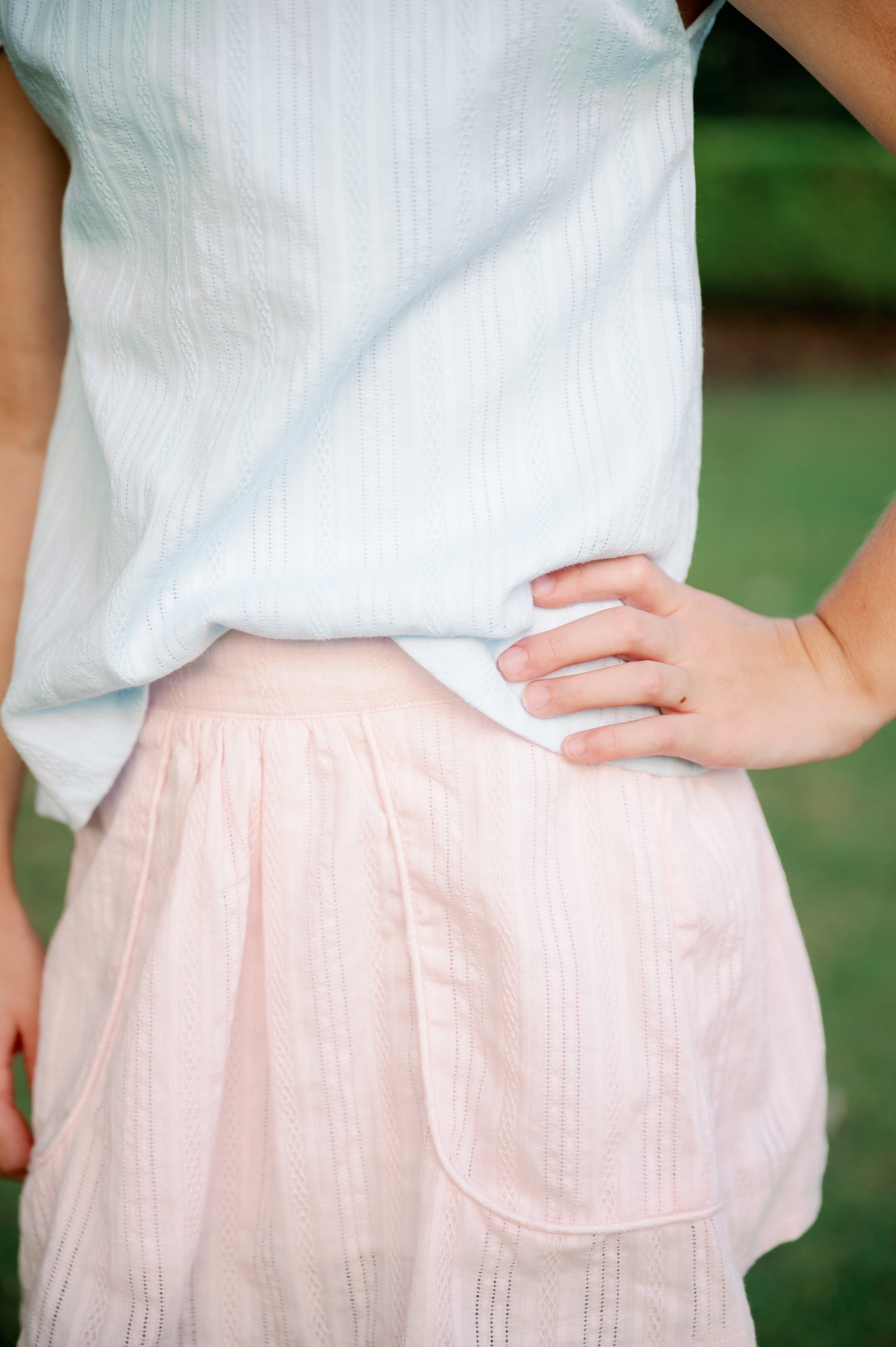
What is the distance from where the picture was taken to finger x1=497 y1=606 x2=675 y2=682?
792mm

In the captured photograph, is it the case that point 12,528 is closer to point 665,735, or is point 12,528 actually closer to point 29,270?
point 29,270

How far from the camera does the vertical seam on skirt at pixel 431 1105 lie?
760 mm

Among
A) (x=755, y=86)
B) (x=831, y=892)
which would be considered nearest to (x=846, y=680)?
(x=831, y=892)

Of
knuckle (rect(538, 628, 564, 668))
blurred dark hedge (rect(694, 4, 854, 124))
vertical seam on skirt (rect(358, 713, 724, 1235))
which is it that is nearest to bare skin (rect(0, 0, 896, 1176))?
knuckle (rect(538, 628, 564, 668))

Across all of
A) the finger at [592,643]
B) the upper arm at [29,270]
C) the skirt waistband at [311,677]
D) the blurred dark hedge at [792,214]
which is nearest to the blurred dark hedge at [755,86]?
the blurred dark hedge at [792,214]

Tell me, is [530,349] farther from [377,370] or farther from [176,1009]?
[176,1009]

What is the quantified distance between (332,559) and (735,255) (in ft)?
30.8

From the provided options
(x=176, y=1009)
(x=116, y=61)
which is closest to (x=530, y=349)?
(x=116, y=61)

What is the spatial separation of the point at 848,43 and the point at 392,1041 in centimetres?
73

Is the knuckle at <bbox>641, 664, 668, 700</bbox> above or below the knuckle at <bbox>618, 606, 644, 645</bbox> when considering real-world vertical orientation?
below

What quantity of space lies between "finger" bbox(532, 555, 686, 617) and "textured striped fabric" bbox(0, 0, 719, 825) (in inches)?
0.6

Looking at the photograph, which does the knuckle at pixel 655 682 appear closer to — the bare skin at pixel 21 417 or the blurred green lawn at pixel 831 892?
the bare skin at pixel 21 417

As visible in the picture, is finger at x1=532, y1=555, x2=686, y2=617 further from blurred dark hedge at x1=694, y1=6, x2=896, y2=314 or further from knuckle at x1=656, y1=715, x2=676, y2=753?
blurred dark hedge at x1=694, y1=6, x2=896, y2=314

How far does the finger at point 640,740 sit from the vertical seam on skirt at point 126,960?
11.6 inches
